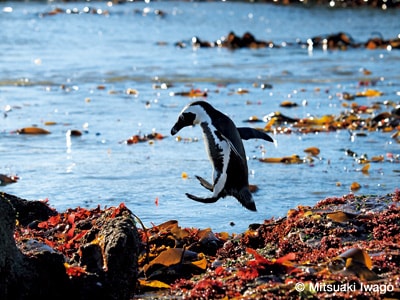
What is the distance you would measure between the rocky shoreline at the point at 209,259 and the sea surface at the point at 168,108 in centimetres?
93

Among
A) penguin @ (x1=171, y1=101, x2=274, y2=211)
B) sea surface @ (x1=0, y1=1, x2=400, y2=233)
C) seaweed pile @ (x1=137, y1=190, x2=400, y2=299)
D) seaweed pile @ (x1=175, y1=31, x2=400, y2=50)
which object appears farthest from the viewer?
seaweed pile @ (x1=175, y1=31, x2=400, y2=50)

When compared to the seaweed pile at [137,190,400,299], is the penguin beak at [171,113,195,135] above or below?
above

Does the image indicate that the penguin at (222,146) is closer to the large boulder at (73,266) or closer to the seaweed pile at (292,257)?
the seaweed pile at (292,257)

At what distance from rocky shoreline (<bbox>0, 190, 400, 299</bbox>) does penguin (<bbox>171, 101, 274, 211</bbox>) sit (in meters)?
0.36

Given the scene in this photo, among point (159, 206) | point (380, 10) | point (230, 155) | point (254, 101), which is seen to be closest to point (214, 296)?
point (230, 155)

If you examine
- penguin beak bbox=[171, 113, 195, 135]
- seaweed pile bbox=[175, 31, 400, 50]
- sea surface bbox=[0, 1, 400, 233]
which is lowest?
sea surface bbox=[0, 1, 400, 233]

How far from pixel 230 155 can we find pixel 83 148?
5.36 metres

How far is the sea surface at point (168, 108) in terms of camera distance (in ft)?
31.7

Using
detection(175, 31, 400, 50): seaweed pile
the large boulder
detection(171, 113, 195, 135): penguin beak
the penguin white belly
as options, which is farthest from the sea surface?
the large boulder

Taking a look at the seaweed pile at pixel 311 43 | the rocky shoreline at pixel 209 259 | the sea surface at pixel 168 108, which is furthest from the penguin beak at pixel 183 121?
the seaweed pile at pixel 311 43

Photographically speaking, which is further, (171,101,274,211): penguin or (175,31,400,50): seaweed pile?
(175,31,400,50): seaweed pile

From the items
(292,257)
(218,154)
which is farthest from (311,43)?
(292,257)

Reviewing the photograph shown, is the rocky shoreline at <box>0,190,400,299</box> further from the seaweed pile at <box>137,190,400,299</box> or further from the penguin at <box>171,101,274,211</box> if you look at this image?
the penguin at <box>171,101,274,211</box>

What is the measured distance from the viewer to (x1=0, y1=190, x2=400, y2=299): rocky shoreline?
5406 mm
